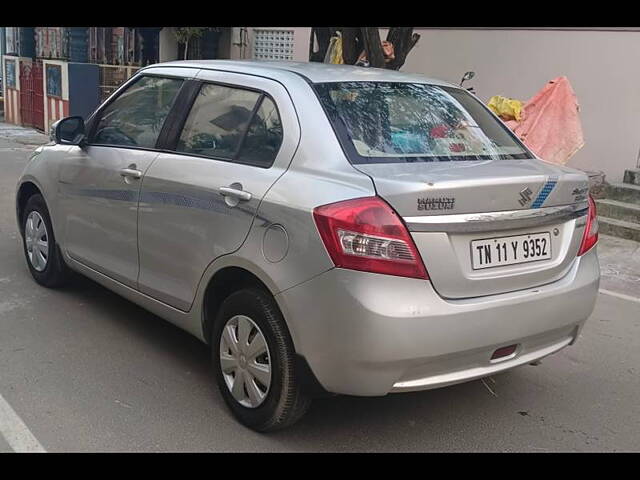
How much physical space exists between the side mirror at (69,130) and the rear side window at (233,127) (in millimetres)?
1161

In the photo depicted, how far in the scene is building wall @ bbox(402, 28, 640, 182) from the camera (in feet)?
28.2

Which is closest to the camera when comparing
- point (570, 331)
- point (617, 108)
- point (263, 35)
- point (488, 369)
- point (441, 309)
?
point (441, 309)

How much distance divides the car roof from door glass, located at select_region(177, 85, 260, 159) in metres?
0.14

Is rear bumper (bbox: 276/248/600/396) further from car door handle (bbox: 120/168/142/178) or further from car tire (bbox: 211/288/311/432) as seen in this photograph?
car door handle (bbox: 120/168/142/178)

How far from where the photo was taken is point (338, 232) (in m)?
2.78

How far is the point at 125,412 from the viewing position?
135 inches

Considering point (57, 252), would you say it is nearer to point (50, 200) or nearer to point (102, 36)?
point (50, 200)

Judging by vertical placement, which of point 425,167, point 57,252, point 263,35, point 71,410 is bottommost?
point 71,410

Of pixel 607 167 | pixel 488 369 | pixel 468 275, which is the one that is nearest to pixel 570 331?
pixel 488 369

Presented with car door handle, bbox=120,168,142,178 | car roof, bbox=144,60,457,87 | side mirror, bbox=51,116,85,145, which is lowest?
car door handle, bbox=120,168,142,178

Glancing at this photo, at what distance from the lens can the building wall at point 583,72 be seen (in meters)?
8.59

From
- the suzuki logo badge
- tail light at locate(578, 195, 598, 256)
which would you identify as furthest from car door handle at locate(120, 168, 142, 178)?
tail light at locate(578, 195, 598, 256)

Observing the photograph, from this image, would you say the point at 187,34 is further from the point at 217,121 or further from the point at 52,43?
the point at 217,121

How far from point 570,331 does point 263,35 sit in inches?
484
